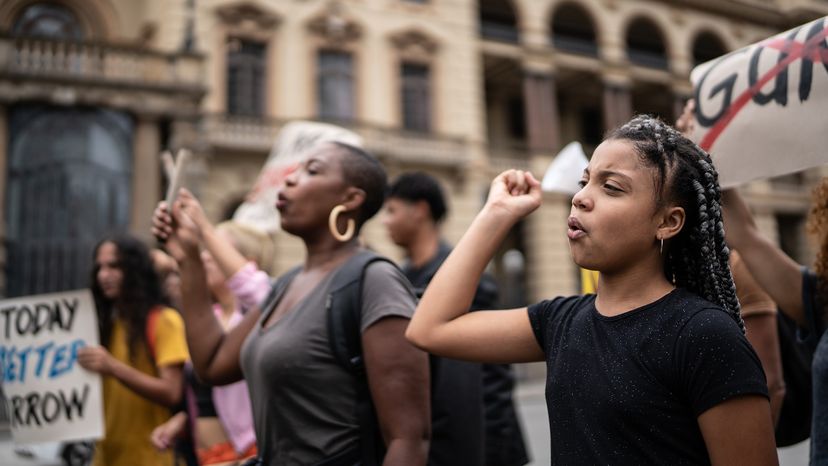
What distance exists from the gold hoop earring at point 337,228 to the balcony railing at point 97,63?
40.4 ft

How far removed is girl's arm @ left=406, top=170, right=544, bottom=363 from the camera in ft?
5.56

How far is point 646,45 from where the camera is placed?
23422 mm

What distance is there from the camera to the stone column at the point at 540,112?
1975 centimetres

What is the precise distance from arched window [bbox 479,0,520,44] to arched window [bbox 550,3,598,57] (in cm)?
139

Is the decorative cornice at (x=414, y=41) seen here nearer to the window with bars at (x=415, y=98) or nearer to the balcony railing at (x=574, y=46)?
the window with bars at (x=415, y=98)

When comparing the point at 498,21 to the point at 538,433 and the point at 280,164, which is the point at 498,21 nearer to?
the point at 538,433

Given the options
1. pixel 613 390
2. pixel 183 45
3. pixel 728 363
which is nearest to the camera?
pixel 728 363

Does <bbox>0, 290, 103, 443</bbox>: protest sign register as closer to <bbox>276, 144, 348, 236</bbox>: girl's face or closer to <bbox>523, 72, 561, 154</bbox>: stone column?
<bbox>276, 144, 348, 236</bbox>: girl's face

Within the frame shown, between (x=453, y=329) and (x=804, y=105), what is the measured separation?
141cm

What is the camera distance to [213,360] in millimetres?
2541

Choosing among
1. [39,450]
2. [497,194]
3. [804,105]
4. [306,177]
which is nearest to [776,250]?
[804,105]

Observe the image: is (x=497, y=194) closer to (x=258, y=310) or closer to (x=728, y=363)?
(x=728, y=363)

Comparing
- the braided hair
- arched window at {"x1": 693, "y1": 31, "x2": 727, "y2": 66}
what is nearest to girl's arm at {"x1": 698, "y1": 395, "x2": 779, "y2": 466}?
the braided hair

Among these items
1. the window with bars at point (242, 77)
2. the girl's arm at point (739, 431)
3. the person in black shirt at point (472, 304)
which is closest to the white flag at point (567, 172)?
the person in black shirt at point (472, 304)
